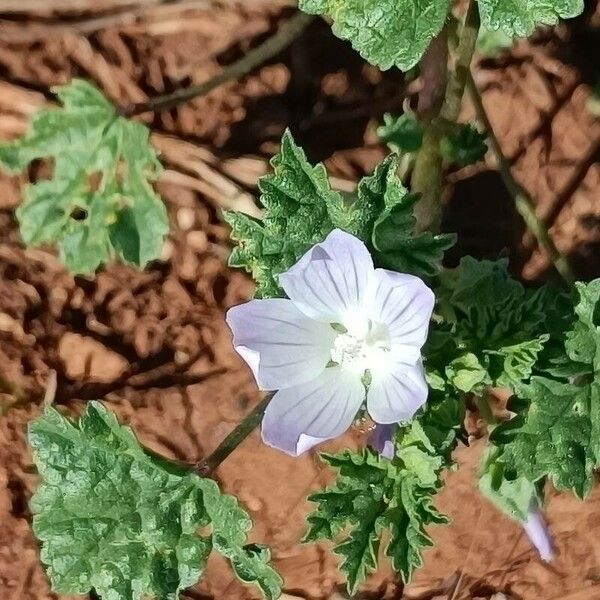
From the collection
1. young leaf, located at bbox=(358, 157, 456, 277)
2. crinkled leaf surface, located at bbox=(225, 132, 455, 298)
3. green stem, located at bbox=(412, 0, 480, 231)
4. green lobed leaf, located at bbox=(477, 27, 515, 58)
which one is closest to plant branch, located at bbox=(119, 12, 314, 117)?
green lobed leaf, located at bbox=(477, 27, 515, 58)

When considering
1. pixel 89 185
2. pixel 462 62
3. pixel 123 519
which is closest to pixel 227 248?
pixel 89 185

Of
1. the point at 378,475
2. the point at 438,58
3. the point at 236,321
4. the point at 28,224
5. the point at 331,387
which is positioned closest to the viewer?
the point at 236,321

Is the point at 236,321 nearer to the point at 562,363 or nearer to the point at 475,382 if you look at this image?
the point at 475,382

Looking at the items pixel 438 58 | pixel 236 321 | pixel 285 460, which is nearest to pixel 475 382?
pixel 236 321

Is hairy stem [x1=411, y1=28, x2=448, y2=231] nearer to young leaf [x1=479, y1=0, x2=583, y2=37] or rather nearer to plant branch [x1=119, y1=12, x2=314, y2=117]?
young leaf [x1=479, y1=0, x2=583, y2=37]

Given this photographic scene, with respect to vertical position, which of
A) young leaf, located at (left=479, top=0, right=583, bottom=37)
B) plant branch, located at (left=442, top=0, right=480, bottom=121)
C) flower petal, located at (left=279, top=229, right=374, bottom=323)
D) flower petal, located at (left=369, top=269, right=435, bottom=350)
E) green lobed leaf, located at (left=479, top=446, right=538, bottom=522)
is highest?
plant branch, located at (left=442, top=0, right=480, bottom=121)

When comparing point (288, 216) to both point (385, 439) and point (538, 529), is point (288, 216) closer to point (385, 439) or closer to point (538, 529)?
point (385, 439)

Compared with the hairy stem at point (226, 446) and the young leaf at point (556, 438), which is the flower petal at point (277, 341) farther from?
the young leaf at point (556, 438)
